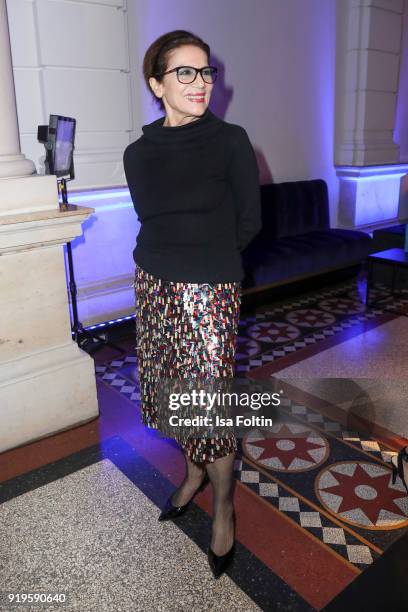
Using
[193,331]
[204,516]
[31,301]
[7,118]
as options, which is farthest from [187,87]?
[204,516]

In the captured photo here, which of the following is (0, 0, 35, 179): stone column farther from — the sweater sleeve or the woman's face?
the sweater sleeve

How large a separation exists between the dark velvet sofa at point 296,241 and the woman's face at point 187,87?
3.00 m

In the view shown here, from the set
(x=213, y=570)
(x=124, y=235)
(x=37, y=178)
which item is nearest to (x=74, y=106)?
(x=124, y=235)

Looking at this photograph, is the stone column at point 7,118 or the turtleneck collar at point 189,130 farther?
the stone column at point 7,118

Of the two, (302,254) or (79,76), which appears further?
(302,254)

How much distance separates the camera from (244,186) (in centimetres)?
182

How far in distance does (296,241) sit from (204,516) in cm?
365

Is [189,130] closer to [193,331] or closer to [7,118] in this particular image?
[193,331]

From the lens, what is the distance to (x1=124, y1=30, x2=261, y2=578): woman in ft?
5.69

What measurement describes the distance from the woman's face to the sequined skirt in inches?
22.1

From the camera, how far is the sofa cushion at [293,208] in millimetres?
5516

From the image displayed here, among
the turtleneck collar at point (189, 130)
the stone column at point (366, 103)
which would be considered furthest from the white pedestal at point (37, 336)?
the stone column at point (366, 103)

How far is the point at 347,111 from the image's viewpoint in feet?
20.3

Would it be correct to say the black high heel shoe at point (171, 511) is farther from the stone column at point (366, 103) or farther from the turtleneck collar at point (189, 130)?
the stone column at point (366, 103)
